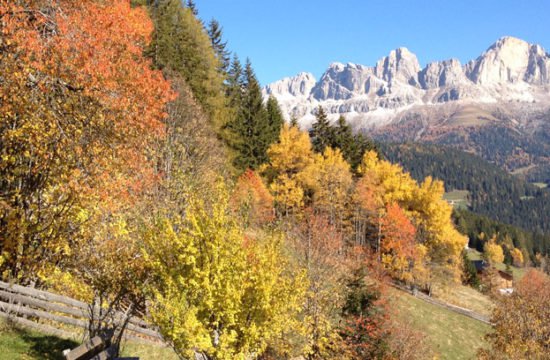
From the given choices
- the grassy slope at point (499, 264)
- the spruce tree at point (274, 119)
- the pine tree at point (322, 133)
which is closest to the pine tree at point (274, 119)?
the spruce tree at point (274, 119)

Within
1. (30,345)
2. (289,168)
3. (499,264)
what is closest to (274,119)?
(289,168)

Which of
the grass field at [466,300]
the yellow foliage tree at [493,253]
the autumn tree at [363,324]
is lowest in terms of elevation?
the yellow foliage tree at [493,253]

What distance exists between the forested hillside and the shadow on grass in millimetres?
1570

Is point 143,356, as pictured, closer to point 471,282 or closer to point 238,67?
point 238,67

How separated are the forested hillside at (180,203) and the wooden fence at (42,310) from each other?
0.55 m

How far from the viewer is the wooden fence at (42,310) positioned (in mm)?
13844

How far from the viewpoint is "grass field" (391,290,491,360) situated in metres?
37.2

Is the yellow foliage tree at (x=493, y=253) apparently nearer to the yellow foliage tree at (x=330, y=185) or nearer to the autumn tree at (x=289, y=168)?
the yellow foliage tree at (x=330, y=185)

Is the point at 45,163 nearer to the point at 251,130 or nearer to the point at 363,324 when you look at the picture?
the point at 363,324

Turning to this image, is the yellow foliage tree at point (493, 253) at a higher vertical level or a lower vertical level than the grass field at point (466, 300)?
lower

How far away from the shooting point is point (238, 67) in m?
60.8

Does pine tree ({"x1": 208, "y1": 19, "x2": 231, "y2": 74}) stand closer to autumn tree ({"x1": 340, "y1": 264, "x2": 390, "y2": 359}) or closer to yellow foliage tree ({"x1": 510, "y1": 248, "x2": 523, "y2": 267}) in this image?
autumn tree ({"x1": 340, "y1": 264, "x2": 390, "y2": 359})

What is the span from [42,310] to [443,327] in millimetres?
38846

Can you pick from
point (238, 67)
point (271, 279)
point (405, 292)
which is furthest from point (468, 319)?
point (238, 67)
